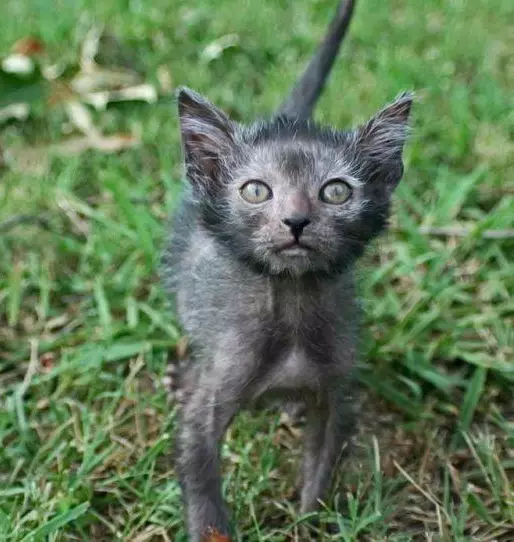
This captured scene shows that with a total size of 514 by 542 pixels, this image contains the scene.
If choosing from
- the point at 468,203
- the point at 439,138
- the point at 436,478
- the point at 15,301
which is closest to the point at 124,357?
the point at 15,301

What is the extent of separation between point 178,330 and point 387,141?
4.26ft

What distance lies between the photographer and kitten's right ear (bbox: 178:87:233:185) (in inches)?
112

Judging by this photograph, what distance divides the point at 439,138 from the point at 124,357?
7.11 ft

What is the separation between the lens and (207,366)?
2.98 metres

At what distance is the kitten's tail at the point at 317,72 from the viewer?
3.91m

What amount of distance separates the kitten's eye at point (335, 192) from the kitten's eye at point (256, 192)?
0.15 meters

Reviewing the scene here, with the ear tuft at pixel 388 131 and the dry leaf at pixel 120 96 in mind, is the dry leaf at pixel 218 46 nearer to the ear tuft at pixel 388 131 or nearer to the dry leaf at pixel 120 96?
the dry leaf at pixel 120 96

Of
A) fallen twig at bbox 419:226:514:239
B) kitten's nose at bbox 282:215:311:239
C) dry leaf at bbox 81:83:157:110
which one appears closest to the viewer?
kitten's nose at bbox 282:215:311:239

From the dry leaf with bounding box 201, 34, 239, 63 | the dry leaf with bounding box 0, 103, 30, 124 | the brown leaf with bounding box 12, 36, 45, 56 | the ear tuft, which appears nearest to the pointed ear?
the ear tuft

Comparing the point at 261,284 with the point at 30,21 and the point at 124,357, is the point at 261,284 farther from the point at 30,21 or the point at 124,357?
the point at 30,21

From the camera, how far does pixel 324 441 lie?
309 cm

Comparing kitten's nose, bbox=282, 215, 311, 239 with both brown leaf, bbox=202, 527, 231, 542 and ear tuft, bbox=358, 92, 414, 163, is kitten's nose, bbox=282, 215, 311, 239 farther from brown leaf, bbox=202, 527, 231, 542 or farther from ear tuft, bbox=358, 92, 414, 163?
brown leaf, bbox=202, 527, 231, 542

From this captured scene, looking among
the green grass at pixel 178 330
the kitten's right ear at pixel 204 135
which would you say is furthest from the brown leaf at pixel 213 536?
the kitten's right ear at pixel 204 135

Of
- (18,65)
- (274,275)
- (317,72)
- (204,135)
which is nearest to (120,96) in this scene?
(18,65)
